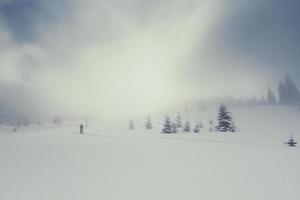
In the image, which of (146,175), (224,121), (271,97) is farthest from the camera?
(271,97)

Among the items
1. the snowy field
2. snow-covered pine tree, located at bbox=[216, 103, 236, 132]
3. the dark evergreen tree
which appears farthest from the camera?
the dark evergreen tree

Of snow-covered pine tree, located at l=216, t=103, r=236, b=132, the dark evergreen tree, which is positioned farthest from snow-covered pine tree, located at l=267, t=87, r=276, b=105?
snow-covered pine tree, located at l=216, t=103, r=236, b=132

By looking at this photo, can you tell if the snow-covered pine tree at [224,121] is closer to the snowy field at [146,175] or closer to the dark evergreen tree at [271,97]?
the snowy field at [146,175]

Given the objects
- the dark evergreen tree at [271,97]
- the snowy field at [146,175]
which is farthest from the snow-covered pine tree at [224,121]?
the dark evergreen tree at [271,97]

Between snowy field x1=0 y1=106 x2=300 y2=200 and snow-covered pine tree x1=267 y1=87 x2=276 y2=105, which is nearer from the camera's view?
snowy field x1=0 y1=106 x2=300 y2=200

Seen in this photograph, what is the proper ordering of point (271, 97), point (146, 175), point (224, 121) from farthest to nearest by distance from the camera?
point (271, 97) < point (224, 121) < point (146, 175)

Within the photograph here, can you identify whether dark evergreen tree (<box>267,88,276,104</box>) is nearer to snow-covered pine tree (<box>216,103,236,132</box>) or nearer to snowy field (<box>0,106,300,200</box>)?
snow-covered pine tree (<box>216,103,236,132</box>)

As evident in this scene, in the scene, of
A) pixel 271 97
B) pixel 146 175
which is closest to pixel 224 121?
pixel 146 175

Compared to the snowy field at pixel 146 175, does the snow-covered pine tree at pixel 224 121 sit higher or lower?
higher

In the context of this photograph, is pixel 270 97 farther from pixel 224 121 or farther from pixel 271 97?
pixel 224 121

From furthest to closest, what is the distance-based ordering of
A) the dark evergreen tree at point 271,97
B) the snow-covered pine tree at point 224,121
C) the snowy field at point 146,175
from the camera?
the dark evergreen tree at point 271,97, the snow-covered pine tree at point 224,121, the snowy field at point 146,175

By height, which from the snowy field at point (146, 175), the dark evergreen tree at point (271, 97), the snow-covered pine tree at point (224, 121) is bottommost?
the snowy field at point (146, 175)

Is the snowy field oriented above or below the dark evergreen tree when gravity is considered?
below

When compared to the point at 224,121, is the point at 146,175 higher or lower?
lower
